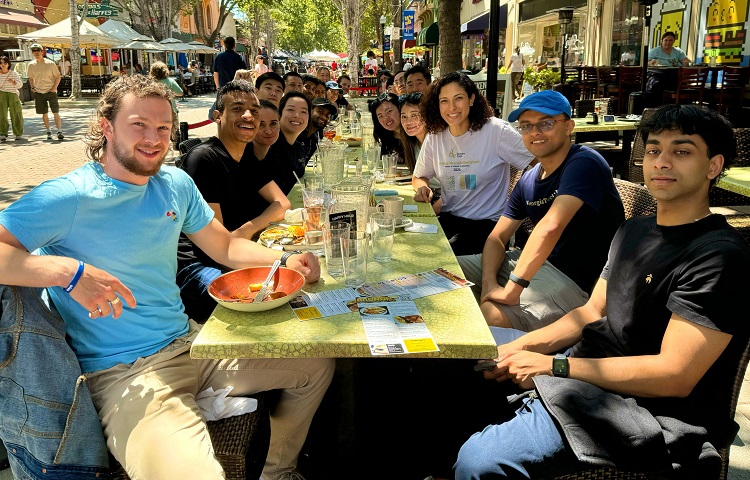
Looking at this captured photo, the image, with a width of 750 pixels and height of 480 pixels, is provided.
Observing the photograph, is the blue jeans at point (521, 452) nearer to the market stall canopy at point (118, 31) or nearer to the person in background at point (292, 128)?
the person in background at point (292, 128)

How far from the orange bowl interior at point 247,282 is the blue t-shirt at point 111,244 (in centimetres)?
21

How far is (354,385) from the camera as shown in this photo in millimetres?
2514

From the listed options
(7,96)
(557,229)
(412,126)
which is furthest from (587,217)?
(7,96)

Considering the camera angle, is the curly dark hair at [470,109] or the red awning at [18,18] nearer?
the curly dark hair at [470,109]

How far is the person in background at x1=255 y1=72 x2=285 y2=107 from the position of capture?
755 cm

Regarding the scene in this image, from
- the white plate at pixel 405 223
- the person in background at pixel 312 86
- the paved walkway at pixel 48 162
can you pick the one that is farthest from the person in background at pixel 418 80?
the white plate at pixel 405 223

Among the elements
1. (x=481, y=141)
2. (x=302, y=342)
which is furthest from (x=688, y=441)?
(x=481, y=141)

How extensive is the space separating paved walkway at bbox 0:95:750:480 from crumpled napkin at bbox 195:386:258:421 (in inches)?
48.1

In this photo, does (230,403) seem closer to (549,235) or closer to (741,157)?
(549,235)

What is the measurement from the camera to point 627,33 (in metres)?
15.8

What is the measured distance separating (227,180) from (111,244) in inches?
58.9

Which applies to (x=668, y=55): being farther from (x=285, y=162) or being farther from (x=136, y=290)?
(x=136, y=290)

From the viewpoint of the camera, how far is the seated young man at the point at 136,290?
175 centimetres

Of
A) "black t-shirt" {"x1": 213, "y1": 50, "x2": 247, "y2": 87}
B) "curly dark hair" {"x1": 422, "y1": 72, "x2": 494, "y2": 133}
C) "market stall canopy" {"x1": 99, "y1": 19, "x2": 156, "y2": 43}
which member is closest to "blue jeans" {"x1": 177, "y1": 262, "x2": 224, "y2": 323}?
"curly dark hair" {"x1": 422, "y1": 72, "x2": 494, "y2": 133}
